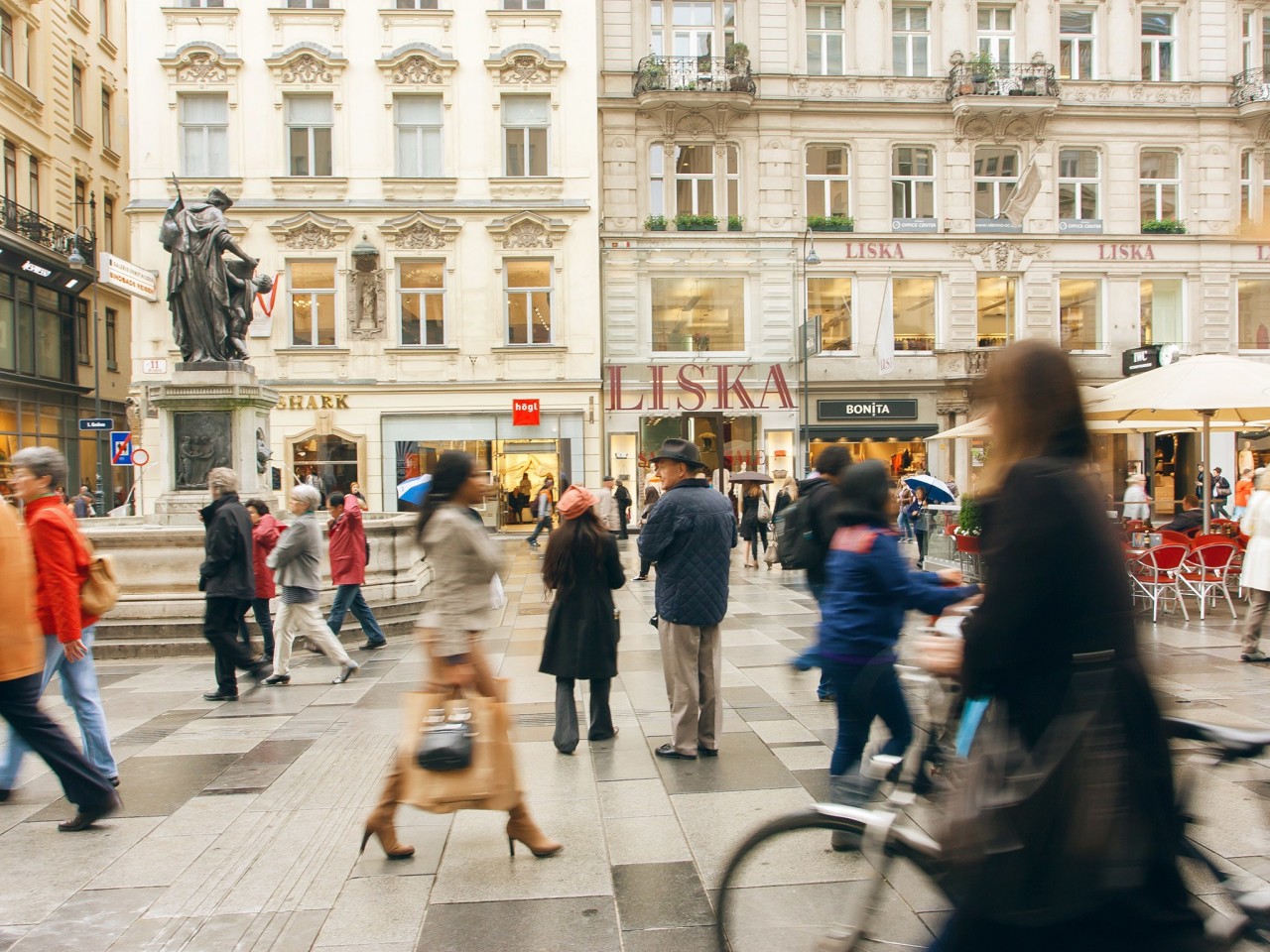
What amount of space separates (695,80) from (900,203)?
7231 mm

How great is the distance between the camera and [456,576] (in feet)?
14.9

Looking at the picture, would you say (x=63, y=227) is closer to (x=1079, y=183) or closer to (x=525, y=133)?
(x=525, y=133)

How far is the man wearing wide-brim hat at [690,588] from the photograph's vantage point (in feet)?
19.7

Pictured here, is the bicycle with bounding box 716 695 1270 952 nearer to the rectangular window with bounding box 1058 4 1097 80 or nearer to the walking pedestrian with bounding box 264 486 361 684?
the walking pedestrian with bounding box 264 486 361 684

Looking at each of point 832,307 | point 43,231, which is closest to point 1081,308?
point 832,307

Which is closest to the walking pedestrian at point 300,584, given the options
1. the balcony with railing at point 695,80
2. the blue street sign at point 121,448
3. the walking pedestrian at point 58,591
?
the walking pedestrian at point 58,591

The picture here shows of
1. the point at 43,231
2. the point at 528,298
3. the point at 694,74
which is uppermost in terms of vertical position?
A: the point at 694,74

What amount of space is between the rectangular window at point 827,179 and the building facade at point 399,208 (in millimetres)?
6767

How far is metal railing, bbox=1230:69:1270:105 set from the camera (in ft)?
97.8

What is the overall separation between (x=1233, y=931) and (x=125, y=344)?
41.0 m

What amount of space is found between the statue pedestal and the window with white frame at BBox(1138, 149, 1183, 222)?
2850cm

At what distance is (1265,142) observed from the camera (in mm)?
30609

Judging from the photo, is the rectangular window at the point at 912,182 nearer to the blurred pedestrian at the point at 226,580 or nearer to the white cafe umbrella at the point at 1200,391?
the white cafe umbrella at the point at 1200,391

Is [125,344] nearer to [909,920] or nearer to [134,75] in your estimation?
[134,75]
